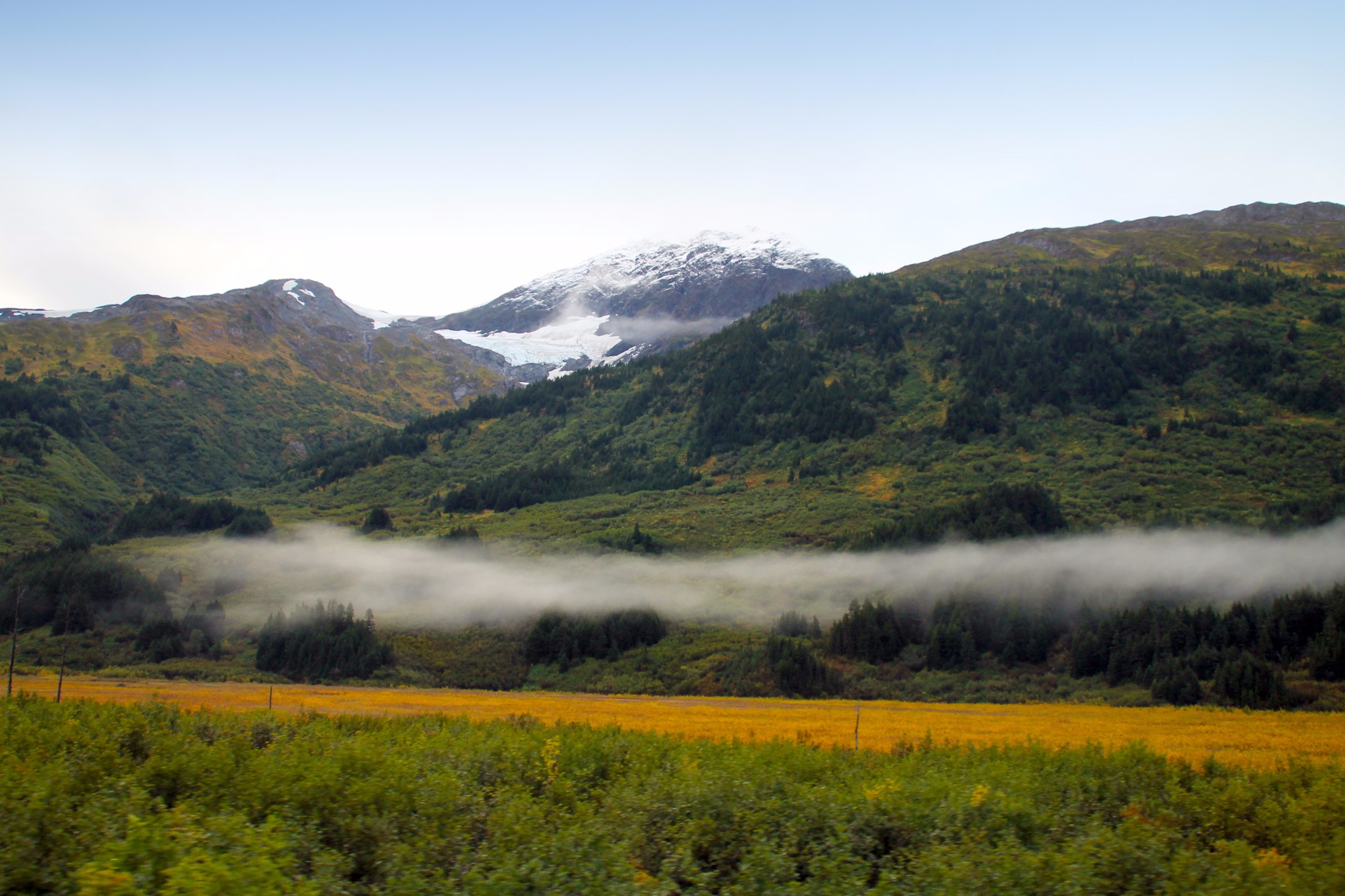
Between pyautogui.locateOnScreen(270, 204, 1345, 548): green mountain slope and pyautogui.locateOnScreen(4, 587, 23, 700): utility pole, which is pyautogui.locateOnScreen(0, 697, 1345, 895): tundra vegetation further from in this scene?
pyautogui.locateOnScreen(270, 204, 1345, 548): green mountain slope

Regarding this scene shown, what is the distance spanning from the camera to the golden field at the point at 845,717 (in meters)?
31.5

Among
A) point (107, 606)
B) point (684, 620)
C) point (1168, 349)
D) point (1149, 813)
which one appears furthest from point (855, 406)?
point (1149, 813)

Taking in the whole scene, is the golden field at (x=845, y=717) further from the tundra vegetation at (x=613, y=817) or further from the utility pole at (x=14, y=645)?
the tundra vegetation at (x=613, y=817)

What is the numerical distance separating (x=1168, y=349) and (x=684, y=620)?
11040 cm

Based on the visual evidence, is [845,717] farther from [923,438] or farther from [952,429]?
[952,429]

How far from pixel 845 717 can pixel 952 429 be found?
109 meters

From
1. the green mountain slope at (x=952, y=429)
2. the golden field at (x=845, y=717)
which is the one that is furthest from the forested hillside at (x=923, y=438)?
the golden field at (x=845, y=717)

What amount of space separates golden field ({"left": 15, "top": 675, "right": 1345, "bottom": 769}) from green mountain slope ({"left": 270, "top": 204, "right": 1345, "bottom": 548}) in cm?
5548

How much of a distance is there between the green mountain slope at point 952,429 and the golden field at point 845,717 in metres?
55.5

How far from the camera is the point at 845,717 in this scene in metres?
45.7

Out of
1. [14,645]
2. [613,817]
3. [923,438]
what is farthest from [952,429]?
[613,817]

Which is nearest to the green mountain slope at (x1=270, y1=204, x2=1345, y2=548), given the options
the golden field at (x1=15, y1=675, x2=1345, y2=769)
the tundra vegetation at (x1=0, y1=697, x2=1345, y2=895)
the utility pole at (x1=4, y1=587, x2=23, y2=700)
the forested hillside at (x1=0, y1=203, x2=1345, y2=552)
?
the forested hillside at (x1=0, y1=203, x2=1345, y2=552)

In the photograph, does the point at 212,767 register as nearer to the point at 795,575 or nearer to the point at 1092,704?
the point at 1092,704

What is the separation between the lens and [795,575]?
104 meters
